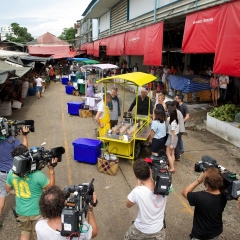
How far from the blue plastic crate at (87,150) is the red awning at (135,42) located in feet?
22.2

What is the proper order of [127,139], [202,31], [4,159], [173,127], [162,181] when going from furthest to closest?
[202,31], [127,139], [173,127], [4,159], [162,181]

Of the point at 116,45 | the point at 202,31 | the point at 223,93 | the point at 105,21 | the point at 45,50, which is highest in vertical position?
the point at 105,21

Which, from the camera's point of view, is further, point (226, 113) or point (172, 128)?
point (226, 113)

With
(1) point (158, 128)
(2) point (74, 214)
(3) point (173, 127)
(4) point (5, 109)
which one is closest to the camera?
(2) point (74, 214)

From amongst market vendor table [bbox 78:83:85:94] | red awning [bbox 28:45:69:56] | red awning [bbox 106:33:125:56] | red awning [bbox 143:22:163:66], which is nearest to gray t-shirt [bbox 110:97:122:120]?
red awning [bbox 143:22:163:66]

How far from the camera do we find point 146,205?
263 centimetres

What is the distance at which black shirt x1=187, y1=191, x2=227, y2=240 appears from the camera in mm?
2661

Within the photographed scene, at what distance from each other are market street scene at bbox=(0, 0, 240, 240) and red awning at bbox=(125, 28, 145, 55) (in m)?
0.09

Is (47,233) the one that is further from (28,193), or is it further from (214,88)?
(214,88)

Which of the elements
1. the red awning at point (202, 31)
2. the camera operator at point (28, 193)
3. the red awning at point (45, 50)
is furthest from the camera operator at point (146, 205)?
the red awning at point (45, 50)

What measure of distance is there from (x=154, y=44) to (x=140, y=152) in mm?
5139

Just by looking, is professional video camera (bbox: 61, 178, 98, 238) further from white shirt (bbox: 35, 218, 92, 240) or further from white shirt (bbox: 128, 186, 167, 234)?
white shirt (bbox: 128, 186, 167, 234)

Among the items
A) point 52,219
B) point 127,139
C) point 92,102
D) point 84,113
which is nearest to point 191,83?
point 92,102

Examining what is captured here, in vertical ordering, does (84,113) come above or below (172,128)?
below
